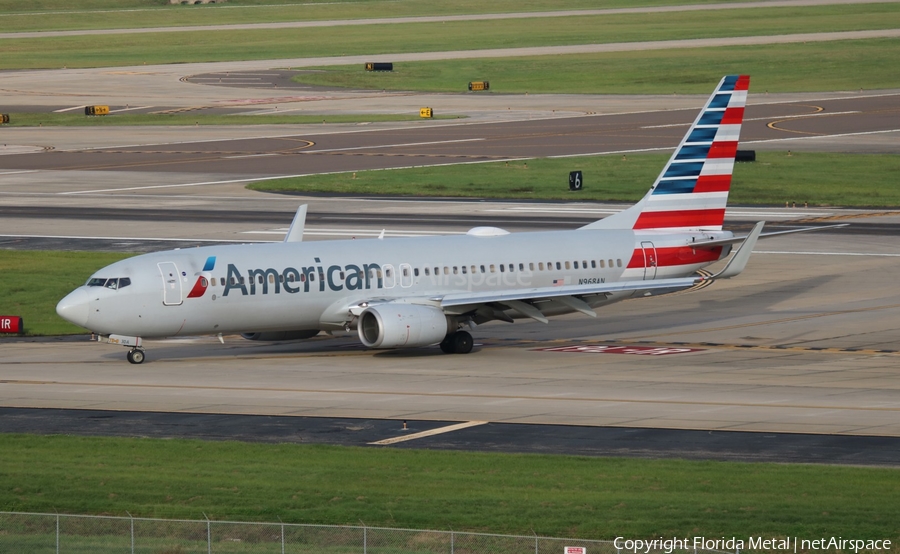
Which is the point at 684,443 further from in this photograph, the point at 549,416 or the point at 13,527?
the point at 13,527

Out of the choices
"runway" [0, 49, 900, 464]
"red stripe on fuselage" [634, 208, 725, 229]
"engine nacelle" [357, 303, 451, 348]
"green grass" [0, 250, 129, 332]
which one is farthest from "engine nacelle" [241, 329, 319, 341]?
"red stripe on fuselage" [634, 208, 725, 229]

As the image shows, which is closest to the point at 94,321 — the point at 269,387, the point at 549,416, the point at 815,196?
the point at 269,387

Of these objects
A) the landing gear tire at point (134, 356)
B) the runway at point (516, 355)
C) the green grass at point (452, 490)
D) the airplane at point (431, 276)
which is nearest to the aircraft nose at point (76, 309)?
the airplane at point (431, 276)

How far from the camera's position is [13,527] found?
2872 cm

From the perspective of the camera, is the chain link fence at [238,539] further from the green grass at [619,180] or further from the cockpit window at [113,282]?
the green grass at [619,180]

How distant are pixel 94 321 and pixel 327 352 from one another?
368 inches

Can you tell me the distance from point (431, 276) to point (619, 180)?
50768 mm

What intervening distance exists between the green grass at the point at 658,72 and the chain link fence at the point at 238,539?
456ft

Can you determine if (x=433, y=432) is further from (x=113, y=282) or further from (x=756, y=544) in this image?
(x=113, y=282)

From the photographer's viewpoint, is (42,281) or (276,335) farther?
(42,281)

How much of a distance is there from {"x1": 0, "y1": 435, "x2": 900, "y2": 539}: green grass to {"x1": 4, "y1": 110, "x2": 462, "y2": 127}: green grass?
108315 mm

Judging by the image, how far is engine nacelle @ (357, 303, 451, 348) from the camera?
1997 inches

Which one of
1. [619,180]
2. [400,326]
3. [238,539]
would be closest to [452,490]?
[238,539]

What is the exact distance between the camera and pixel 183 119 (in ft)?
483
